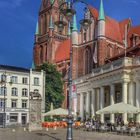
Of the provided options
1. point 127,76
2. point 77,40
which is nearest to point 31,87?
point 77,40

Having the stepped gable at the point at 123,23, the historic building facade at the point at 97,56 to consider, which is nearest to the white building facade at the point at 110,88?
the historic building facade at the point at 97,56

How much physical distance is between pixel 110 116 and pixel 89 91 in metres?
9.62

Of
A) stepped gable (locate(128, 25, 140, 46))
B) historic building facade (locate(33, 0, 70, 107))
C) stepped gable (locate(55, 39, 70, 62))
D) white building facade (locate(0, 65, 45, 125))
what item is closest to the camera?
white building facade (locate(0, 65, 45, 125))

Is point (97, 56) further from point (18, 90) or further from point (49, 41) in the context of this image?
point (49, 41)

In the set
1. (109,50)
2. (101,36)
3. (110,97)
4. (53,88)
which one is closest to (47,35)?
(53,88)

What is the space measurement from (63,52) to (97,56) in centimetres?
2509

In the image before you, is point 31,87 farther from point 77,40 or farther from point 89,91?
point 89,91

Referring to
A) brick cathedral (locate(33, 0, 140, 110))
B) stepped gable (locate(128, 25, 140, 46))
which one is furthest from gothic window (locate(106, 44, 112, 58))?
stepped gable (locate(128, 25, 140, 46))

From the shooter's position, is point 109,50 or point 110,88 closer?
point 110,88

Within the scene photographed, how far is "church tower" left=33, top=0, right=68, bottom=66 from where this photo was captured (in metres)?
103

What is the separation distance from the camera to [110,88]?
50.6 m

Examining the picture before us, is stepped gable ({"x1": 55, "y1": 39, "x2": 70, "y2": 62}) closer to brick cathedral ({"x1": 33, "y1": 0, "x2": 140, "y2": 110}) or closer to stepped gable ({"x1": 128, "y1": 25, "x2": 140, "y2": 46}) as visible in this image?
brick cathedral ({"x1": 33, "y1": 0, "x2": 140, "y2": 110})

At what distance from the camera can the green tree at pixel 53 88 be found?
79500 mm

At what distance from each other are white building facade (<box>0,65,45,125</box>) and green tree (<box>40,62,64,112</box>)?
1168mm
